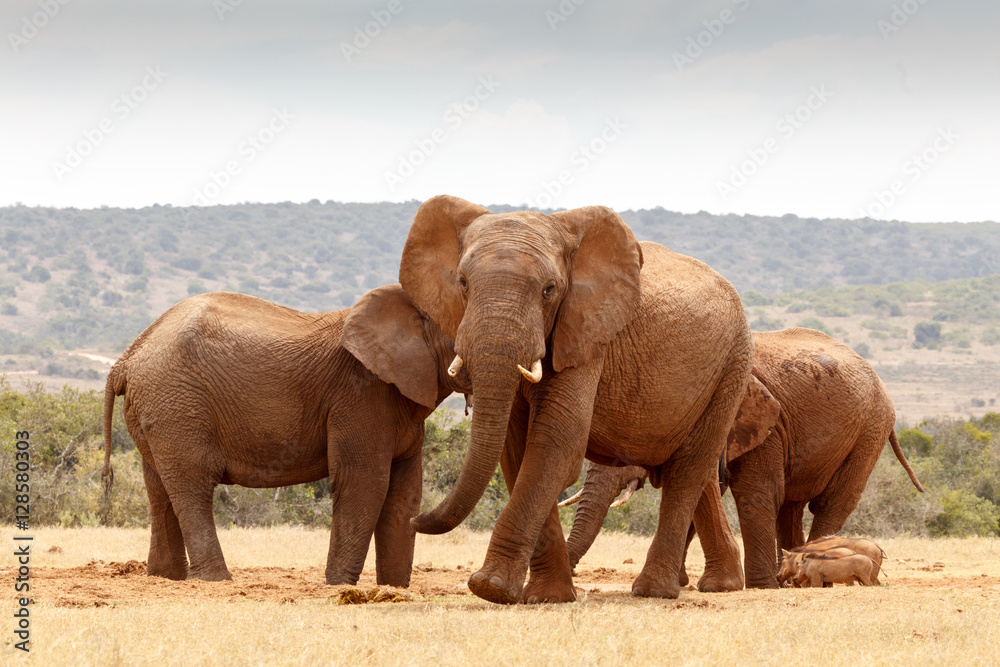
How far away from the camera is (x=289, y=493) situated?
63.6 ft

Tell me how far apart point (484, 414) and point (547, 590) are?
176 cm

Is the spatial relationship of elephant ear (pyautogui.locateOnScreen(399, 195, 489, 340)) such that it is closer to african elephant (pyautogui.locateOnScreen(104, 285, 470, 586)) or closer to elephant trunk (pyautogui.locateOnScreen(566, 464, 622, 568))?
african elephant (pyautogui.locateOnScreen(104, 285, 470, 586))

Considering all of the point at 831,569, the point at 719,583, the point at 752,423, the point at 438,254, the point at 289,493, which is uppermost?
the point at 438,254

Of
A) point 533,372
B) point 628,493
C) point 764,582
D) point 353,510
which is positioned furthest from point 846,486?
point 533,372

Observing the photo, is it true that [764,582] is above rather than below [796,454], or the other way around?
below

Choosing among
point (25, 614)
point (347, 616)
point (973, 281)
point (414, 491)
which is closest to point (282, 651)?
point (347, 616)

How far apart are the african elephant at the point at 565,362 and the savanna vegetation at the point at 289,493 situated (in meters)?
9.26

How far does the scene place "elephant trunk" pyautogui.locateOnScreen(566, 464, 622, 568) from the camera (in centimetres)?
1138

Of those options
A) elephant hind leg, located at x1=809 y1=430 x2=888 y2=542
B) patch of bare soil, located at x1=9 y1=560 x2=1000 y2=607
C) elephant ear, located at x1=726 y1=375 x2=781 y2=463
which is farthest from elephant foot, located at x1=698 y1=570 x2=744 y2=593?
elephant hind leg, located at x1=809 y1=430 x2=888 y2=542

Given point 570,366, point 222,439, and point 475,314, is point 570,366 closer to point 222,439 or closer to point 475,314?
point 475,314

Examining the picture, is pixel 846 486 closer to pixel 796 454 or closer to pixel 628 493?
pixel 796 454

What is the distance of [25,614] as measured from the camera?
22.7ft

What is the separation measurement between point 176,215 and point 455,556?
13502 cm

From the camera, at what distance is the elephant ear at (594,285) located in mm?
7703
